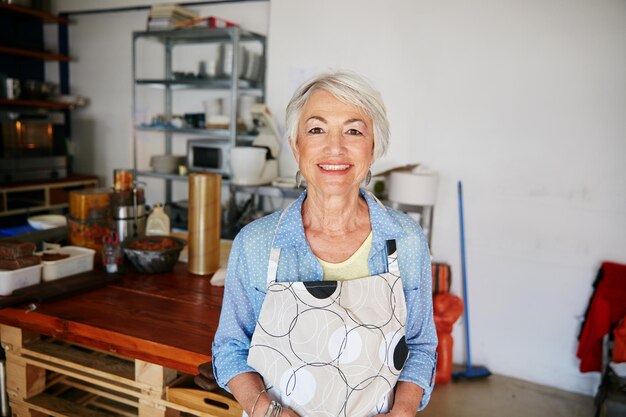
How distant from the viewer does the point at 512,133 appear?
3629 millimetres

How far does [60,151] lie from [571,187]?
484cm

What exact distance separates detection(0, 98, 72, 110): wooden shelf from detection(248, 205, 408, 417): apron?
4.69 meters

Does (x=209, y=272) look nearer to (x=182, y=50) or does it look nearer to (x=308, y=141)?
(x=308, y=141)

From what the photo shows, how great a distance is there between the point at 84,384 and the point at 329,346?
1.41m

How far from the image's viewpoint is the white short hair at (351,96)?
1359mm

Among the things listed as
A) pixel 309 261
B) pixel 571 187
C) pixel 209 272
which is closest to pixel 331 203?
pixel 309 261

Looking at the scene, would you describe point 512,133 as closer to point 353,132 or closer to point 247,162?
point 247,162

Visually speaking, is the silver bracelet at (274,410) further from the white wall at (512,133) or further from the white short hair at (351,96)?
the white wall at (512,133)

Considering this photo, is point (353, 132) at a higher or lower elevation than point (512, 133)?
lower

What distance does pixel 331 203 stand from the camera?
A: 144 centimetres

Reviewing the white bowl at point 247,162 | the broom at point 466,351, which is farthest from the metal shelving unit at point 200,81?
the broom at point 466,351

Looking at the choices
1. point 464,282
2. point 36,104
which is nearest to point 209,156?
point 36,104

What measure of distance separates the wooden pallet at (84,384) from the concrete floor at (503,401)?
2004 millimetres

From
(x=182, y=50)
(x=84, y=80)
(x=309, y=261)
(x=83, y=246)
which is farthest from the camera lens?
(x=84, y=80)
